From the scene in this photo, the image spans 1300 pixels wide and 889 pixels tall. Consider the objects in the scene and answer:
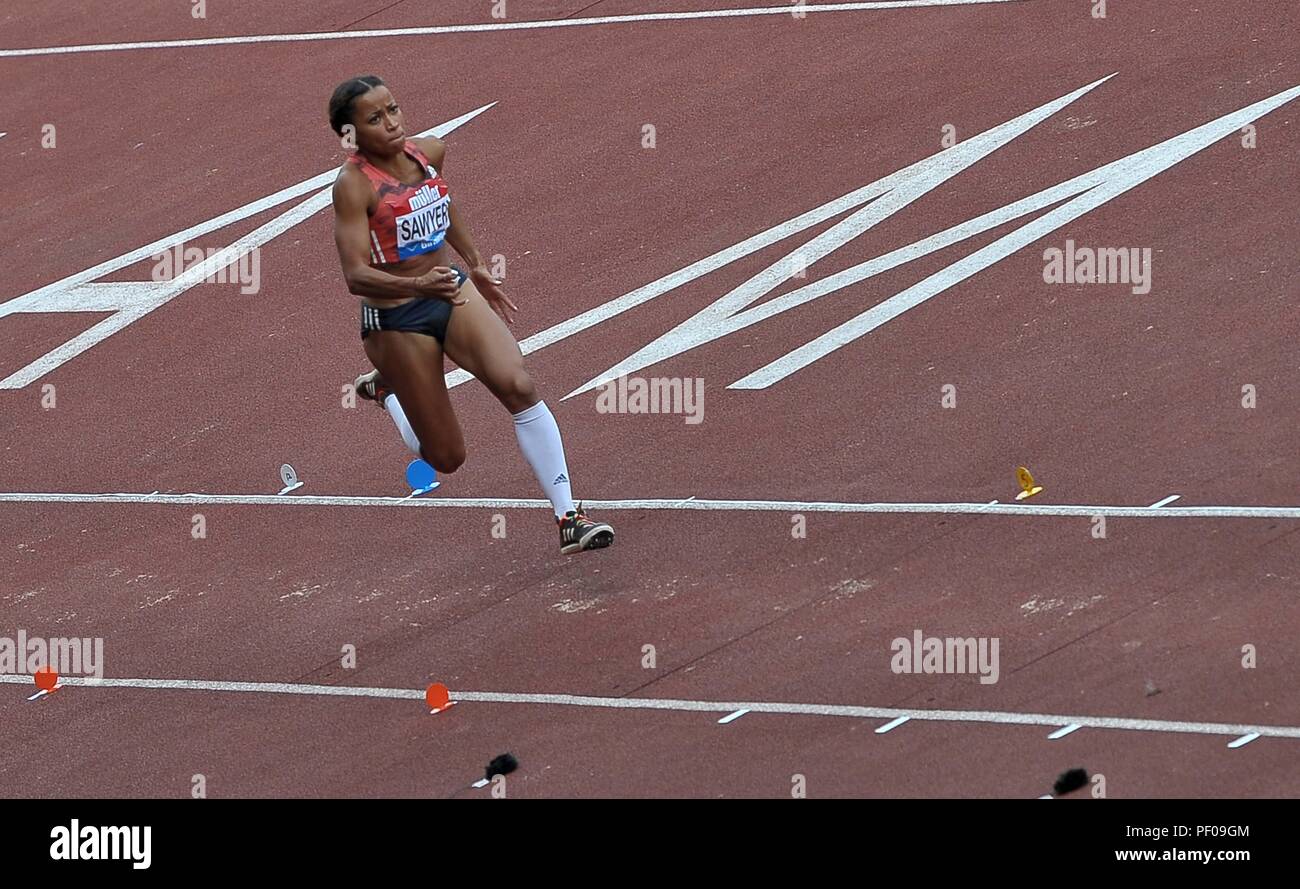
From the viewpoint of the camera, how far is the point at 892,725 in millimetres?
Answer: 8617

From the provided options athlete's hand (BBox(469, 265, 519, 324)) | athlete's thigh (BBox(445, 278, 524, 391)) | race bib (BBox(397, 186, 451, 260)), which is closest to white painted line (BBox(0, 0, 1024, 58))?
athlete's hand (BBox(469, 265, 519, 324))

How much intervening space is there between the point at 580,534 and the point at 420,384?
3.82 feet

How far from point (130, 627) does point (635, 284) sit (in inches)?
215

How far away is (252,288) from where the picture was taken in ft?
56.4

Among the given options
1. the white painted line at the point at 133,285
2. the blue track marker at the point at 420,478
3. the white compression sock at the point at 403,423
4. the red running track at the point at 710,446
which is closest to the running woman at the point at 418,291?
the white compression sock at the point at 403,423

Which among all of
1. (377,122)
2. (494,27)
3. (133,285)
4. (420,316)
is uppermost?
(494,27)

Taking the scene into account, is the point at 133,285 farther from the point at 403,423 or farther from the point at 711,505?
the point at 711,505

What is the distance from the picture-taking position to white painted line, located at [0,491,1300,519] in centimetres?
1024

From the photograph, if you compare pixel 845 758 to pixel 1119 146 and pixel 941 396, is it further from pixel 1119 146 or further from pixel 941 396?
pixel 1119 146

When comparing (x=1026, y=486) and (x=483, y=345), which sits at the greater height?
(x=483, y=345)

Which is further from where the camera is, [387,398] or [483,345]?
[387,398]

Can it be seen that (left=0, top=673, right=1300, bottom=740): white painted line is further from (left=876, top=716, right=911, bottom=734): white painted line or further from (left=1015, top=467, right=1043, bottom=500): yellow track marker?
(left=1015, top=467, right=1043, bottom=500): yellow track marker

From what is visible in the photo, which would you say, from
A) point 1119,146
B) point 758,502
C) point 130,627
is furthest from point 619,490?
point 1119,146

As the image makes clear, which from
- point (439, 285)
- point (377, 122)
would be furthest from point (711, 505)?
point (377, 122)
